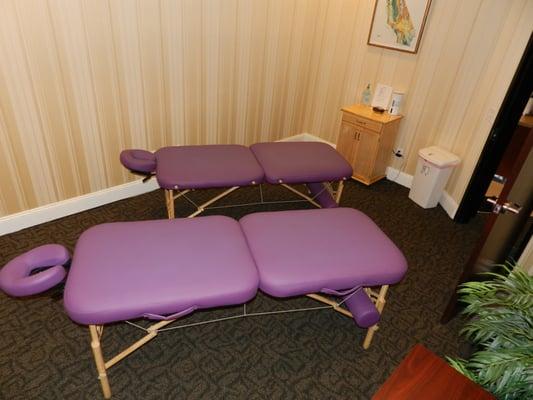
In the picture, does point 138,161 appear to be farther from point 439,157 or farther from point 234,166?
point 439,157

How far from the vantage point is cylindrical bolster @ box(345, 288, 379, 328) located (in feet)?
5.53

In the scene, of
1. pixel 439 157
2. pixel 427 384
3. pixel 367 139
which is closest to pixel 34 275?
pixel 427 384

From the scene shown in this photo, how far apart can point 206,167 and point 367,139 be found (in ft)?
5.30

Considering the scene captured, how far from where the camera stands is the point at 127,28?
2453mm

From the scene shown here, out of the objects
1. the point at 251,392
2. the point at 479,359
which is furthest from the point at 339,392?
the point at 479,359

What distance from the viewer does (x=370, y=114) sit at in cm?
333

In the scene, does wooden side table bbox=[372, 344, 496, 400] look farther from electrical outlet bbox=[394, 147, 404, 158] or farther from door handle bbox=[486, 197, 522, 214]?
electrical outlet bbox=[394, 147, 404, 158]

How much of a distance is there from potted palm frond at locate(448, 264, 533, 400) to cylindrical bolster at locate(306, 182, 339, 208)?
139cm

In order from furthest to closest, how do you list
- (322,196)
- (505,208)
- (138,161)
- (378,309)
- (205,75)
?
1. (205,75)
2. (322,196)
3. (138,161)
4. (378,309)
5. (505,208)

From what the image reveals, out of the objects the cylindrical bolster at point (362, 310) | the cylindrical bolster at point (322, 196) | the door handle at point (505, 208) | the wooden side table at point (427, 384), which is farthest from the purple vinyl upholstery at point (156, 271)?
the cylindrical bolster at point (322, 196)

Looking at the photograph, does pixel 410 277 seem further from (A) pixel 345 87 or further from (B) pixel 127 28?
(B) pixel 127 28

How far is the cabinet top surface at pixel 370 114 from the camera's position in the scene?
323cm

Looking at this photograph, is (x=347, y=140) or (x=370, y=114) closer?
(x=370, y=114)

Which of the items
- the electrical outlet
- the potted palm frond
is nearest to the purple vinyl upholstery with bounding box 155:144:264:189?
the potted palm frond
